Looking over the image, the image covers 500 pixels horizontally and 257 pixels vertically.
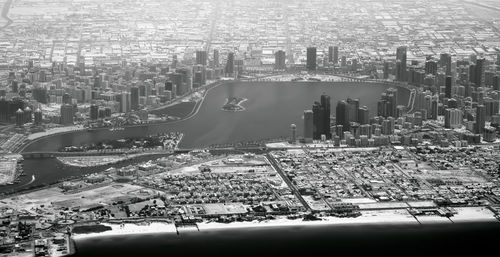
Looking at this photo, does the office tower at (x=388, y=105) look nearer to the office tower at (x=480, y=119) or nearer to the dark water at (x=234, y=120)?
the dark water at (x=234, y=120)

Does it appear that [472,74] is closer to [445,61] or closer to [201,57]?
[445,61]

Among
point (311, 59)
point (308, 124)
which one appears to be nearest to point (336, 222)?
point (308, 124)

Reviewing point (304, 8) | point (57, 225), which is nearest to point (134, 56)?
point (304, 8)

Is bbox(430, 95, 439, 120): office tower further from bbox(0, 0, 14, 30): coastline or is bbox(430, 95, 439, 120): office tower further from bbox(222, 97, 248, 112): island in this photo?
bbox(0, 0, 14, 30): coastline

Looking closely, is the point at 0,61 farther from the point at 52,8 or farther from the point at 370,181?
the point at 370,181

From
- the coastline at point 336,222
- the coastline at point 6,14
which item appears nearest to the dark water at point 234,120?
the coastline at point 336,222
